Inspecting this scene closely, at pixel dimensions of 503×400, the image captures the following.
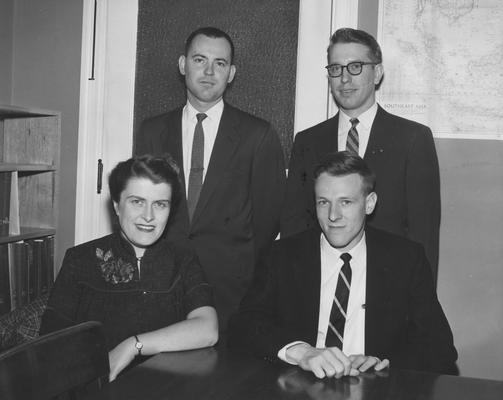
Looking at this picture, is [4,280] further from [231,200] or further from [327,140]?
[327,140]

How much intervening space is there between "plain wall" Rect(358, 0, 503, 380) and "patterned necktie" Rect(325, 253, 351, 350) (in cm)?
121

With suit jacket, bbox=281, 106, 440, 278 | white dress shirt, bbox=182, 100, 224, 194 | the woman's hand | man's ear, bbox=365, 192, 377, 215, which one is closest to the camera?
the woman's hand

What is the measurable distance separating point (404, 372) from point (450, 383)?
112 mm

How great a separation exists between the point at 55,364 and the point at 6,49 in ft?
8.29

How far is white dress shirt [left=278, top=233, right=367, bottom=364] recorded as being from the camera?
2.08 m

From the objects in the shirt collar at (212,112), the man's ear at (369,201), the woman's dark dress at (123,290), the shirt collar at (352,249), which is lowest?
the woman's dark dress at (123,290)

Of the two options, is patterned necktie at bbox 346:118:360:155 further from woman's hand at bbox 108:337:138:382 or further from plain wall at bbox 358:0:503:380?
woman's hand at bbox 108:337:138:382

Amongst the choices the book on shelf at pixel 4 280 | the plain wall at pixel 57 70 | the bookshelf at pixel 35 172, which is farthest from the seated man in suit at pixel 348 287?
the plain wall at pixel 57 70

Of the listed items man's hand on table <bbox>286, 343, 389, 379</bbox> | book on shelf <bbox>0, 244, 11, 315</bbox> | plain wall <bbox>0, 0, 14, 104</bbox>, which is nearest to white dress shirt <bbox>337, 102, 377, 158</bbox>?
man's hand on table <bbox>286, 343, 389, 379</bbox>

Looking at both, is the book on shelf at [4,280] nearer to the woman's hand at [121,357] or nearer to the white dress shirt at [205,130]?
the white dress shirt at [205,130]

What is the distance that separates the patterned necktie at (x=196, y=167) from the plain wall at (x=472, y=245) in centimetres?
95

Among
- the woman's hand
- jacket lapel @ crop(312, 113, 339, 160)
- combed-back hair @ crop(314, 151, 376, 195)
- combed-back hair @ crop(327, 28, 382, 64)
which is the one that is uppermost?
combed-back hair @ crop(327, 28, 382, 64)

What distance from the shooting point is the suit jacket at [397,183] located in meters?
2.61

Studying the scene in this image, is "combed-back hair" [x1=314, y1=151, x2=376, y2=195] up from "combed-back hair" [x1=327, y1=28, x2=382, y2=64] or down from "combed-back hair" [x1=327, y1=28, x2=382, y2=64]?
down
